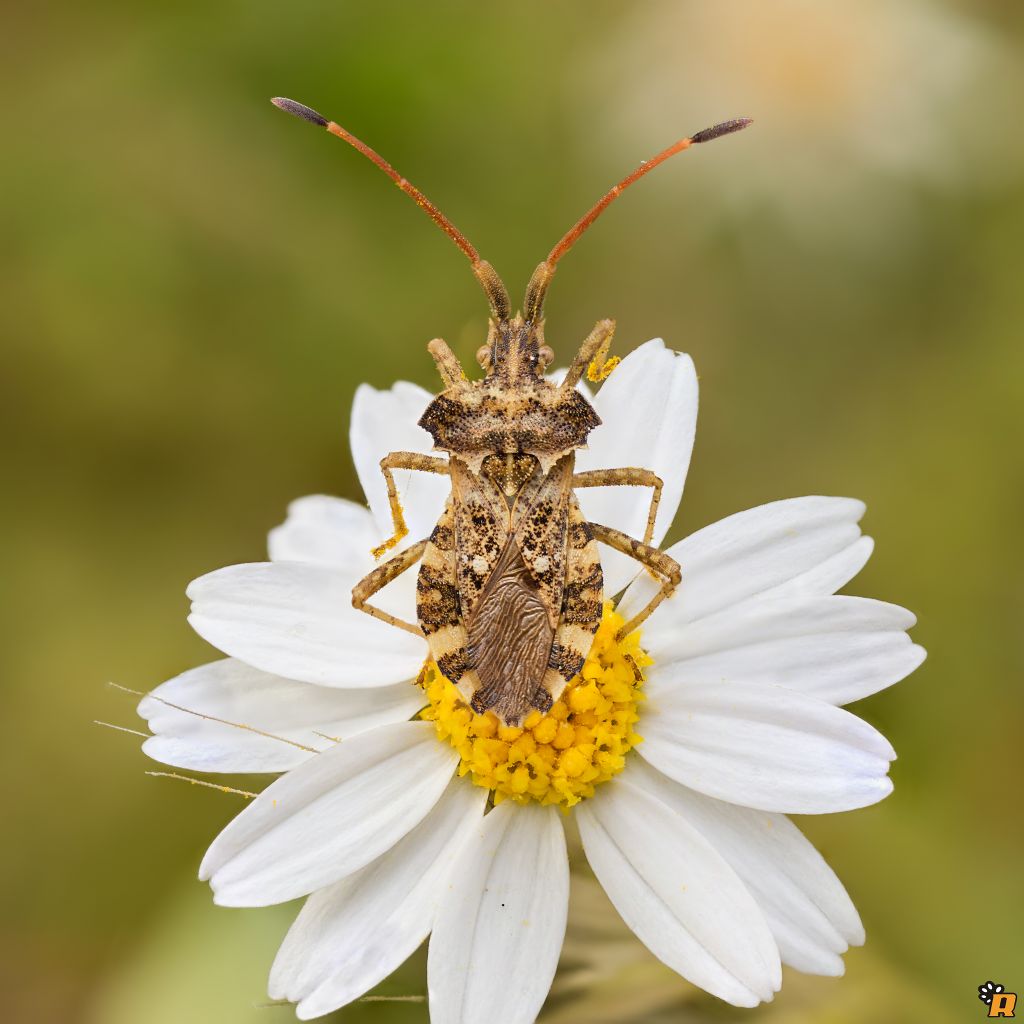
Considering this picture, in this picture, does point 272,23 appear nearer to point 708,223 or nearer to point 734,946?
point 708,223

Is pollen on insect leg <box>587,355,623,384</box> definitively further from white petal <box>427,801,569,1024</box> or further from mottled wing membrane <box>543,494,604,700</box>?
white petal <box>427,801,569,1024</box>

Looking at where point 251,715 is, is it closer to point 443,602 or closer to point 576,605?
point 443,602

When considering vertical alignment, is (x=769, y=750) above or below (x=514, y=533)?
below

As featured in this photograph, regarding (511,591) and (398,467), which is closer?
(511,591)

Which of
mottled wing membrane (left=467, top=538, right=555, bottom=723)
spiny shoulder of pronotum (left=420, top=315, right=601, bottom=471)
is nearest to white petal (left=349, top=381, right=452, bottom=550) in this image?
spiny shoulder of pronotum (left=420, top=315, right=601, bottom=471)

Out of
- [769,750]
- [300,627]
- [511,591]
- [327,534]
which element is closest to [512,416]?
[511,591]
